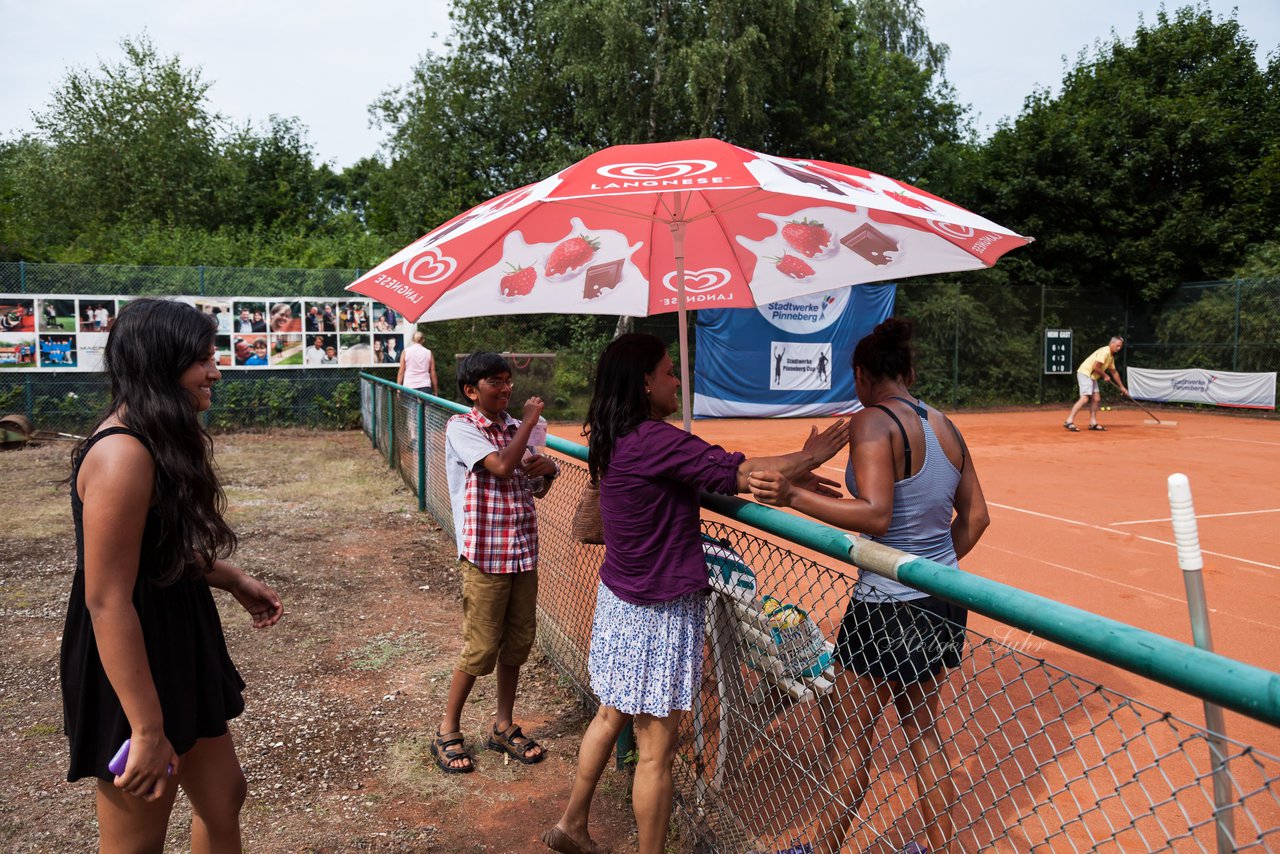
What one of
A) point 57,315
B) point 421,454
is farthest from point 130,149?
point 421,454

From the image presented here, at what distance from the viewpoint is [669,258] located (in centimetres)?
410

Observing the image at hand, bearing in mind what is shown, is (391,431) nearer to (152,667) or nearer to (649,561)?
(649,561)

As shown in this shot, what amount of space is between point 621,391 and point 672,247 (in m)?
1.65

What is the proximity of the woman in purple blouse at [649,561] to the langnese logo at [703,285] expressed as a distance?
1487 millimetres

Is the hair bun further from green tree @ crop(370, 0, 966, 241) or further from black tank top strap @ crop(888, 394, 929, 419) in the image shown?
green tree @ crop(370, 0, 966, 241)

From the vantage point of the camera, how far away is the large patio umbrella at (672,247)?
301 cm

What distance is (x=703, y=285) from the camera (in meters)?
4.20

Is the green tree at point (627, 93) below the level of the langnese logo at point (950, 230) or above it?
above

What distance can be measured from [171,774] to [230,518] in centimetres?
714

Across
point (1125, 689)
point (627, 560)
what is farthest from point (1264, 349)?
point (627, 560)

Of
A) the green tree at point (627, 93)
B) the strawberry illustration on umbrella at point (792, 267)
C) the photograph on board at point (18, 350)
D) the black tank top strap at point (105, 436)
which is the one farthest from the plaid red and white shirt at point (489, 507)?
the green tree at point (627, 93)

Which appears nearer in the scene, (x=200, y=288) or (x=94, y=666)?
(x=94, y=666)

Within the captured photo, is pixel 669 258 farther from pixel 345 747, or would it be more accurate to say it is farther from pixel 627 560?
pixel 345 747

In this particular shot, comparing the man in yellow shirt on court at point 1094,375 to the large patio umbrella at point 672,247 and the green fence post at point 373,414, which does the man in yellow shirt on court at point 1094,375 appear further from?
the large patio umbrella at point 672,247
